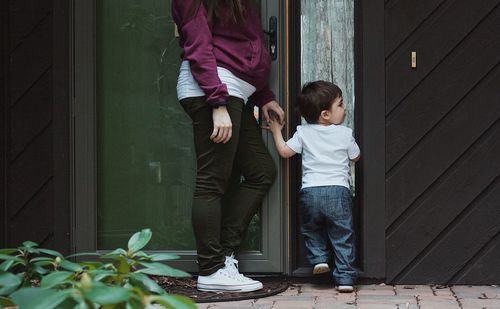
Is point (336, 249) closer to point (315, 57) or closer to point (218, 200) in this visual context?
point (218, 200)

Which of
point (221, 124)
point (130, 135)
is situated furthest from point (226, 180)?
point (130, 135)

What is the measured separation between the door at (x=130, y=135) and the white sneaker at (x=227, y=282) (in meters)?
0.29

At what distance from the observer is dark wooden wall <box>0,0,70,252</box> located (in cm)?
453

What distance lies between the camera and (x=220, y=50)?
4168 mm

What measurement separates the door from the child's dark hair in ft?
2.04

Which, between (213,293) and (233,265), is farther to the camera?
(233,265)

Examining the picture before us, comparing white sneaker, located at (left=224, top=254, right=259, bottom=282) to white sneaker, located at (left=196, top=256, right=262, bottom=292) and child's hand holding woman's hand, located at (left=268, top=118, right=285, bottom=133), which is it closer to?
white sneaker, located at (left=196, top=256, right=262, bottom=292)

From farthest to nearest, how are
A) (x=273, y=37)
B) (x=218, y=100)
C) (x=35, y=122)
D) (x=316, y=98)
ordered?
(x=35, y=122) → (x=273, y=37) → (x=316, y=98) → (x=218, y=100)

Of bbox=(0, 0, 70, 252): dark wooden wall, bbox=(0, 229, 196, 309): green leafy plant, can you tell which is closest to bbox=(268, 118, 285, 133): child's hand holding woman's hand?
bbox=(0, 0, 70, 252): dark wooden wall

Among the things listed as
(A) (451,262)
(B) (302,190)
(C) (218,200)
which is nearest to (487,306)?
(A) (451,262)

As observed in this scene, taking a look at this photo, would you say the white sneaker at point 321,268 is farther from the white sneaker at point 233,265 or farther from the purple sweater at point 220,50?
the purple sweater at point 220,50

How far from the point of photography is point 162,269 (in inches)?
61.9

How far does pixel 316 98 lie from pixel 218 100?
0.58 metres

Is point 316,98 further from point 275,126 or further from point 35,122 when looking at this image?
point 35,122
